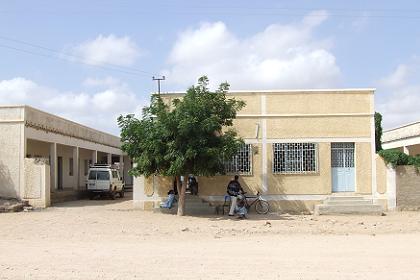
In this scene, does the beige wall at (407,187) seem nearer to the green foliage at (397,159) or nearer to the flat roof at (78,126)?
the green foliage at (397,159)

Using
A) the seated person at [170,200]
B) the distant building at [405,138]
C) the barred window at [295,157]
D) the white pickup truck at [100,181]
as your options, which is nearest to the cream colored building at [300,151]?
the barred window at [295,157]

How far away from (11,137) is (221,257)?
16130 mm

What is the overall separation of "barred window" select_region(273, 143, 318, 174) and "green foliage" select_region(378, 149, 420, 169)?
3.02 meters

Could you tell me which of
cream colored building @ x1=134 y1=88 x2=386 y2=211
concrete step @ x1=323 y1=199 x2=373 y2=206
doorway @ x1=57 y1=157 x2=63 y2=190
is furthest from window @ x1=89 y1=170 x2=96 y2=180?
concrete step @ x1=323 y1=199 x2=373 y2=206

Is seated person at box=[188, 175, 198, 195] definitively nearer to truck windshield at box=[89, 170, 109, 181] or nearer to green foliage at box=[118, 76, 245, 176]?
green foliage at box=[118, 76, 245, 176]

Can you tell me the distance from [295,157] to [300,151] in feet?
1.13

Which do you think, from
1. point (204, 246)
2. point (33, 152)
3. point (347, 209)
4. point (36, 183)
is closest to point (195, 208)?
point (347, 209)

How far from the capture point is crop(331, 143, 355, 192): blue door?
24.3 metres

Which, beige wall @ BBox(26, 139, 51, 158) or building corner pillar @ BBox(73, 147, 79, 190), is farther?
building corner pillar @ BBox(73, 147, 79, 190)

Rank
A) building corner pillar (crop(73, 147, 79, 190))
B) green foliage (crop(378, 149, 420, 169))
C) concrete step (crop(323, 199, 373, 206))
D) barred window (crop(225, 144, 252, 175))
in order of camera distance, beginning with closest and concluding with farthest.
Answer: concrete step (crop(323, 199, 373, 206)) < green foliage (crop(378, 149, 420, 169)) < barred window (crop(225, 144, 252, 175)) < building corner pillar (crop(73, 147, 79, 190))

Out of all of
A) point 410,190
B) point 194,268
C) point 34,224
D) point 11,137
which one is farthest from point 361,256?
point 11,137

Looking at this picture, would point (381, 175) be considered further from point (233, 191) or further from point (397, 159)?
point (233, 191)

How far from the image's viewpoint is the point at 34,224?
61.7 ft

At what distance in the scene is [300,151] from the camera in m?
24.3
